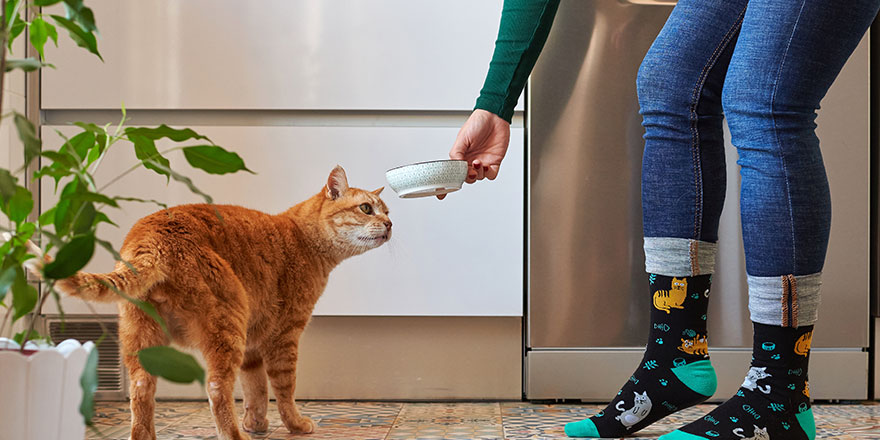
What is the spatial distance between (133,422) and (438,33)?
37.3 inches

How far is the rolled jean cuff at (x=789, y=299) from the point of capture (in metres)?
0.94

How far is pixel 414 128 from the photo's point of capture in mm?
1537

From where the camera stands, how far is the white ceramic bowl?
115 centimetres

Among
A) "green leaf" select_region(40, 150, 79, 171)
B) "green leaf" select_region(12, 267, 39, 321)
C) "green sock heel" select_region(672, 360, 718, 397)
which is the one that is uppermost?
"green leaf" select_region(40, 150, 79, 171)

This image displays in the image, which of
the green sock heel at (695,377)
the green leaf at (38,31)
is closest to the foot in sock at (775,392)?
the green sock heel at (695,377)

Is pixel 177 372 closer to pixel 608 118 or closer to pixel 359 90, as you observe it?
pixel 359 90

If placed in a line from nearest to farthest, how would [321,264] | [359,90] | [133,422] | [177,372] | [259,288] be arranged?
[177,372]
[133,422]
[259,288]
[321,264]
[359,90]

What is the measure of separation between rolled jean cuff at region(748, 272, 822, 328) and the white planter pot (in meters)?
0.79

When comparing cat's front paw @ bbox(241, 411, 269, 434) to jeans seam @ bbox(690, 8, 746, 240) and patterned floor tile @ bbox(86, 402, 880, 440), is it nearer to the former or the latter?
patterned floor tile @ bbox(86, 402, 880, 440)

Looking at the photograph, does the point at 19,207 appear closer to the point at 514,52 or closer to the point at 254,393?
the point at 254,393

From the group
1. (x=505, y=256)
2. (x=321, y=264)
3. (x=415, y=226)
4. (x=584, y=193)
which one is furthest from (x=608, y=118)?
(x=321, y=264)

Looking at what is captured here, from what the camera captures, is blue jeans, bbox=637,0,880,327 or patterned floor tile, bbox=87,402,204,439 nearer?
blue jeans, bbox=637,0,880,327

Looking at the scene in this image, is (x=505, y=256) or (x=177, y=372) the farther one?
(x=505, y=256)

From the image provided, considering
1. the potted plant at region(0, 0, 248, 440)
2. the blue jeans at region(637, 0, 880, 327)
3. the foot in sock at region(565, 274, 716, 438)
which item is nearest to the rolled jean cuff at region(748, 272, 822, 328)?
the blue jeans at region(637, 0, 880, 327)
